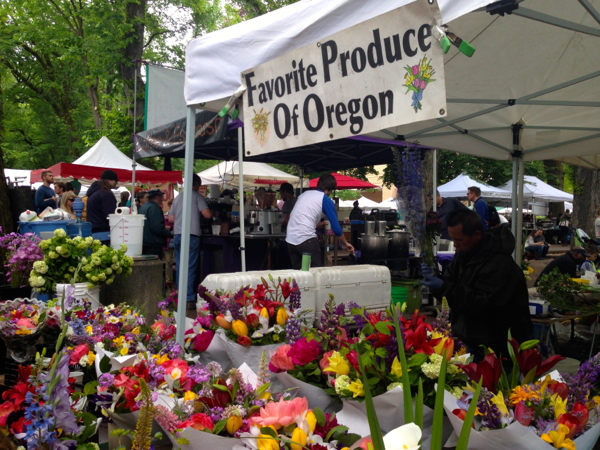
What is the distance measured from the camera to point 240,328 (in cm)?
244

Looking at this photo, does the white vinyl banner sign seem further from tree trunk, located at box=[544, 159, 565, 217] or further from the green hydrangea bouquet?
tree trunk, located at box=[544, 159, 565, 217]

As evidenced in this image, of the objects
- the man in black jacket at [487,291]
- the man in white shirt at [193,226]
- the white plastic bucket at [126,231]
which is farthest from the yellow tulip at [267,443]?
the man in white shirt at [193,226]

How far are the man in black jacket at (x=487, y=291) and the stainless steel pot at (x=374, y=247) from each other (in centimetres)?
384

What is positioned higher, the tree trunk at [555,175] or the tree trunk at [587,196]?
the tree trunk at [555,175]

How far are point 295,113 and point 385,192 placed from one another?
51992 millimetres

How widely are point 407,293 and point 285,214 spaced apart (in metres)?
3.00

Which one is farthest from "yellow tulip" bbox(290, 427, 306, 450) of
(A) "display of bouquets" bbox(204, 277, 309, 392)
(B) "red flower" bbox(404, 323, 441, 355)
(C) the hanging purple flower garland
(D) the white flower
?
(C) the hanging purple flower garland

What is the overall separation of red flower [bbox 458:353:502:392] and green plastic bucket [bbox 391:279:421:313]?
4.02m

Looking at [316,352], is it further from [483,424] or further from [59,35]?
[59,35]

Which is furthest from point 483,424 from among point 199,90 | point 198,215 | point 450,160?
point 450,160

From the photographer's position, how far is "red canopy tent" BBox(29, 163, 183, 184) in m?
11.9

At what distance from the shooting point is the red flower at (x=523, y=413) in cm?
141

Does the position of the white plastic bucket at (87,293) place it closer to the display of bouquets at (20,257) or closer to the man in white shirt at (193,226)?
the display of bouquets at (20,257)

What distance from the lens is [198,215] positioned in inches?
280
